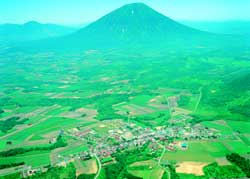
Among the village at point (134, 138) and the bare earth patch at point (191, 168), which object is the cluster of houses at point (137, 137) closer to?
the village at point (134, 138)

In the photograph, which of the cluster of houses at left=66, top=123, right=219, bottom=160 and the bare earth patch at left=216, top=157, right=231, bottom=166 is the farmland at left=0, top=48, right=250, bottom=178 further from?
the bare earth patch at left=216, top=157, right=231, bottom=166

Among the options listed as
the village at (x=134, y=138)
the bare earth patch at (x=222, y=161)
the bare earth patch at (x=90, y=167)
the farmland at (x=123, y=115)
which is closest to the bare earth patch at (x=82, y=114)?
the farmland at (x=123, y=115)

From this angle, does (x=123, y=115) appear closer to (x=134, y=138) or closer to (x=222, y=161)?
(x=134, y=138)

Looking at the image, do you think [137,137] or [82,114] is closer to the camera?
[137,137]

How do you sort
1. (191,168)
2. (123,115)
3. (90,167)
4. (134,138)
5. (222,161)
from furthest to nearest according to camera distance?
(123,115) → (134,138) → (222,161) → (90,167) → (191,168)

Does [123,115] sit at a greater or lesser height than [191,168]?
greater

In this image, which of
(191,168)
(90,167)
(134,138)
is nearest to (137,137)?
(134,138)

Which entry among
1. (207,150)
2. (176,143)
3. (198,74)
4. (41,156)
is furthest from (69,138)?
(198,74)

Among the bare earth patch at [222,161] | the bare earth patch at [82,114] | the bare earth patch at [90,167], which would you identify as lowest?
the bare earth patch at [90,167]

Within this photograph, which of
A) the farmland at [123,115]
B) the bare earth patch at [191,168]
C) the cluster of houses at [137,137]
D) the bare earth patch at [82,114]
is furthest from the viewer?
the bare earth patch at [82,114]
